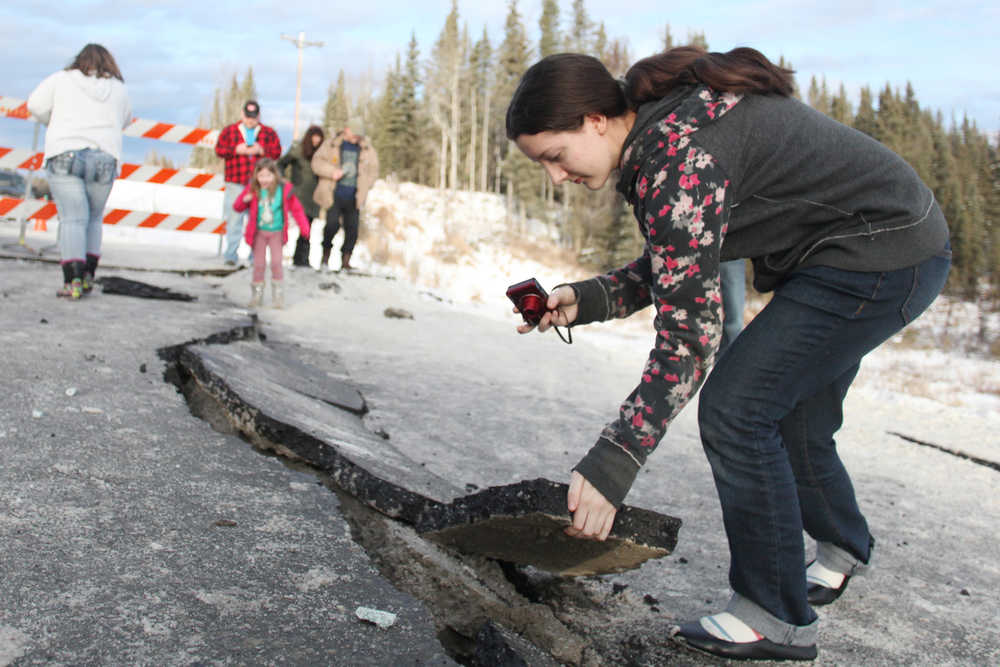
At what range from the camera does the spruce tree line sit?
42.5 metres

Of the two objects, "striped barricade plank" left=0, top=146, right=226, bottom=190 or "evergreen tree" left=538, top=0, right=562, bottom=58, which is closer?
"striped barricade plank" left=0, top=146, right=226, bottom=190

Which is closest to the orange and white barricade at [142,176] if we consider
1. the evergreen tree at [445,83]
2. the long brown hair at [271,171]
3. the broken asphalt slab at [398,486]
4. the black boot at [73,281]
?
the long brown hair at [271,171]

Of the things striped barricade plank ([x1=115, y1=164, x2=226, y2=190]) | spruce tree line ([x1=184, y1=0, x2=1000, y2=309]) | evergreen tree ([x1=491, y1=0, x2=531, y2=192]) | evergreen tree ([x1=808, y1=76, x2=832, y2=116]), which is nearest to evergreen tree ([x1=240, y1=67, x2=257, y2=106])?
spruce tree line ([x1=184, y1=0, x2=1000, y2=309])

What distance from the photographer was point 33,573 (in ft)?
5.21

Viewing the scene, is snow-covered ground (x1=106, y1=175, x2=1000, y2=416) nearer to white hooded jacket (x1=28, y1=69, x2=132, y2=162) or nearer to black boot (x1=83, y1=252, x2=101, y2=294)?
black boot (x1=83, y1=252, x2=101, y2=294)

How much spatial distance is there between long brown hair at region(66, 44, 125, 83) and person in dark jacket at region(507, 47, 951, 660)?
4.62m

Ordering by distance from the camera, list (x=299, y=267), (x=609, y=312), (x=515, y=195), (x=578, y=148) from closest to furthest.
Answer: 1. (x=578, y=148)
2. (x=609, y=312)
3. (x=299, y=267)
4. (x=515, y=195)

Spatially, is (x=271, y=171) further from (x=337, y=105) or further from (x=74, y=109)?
(x=337, y=105)

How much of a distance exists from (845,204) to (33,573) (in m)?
1.94

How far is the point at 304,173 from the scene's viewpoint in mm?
9320

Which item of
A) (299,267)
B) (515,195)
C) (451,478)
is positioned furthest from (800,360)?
(515,195)

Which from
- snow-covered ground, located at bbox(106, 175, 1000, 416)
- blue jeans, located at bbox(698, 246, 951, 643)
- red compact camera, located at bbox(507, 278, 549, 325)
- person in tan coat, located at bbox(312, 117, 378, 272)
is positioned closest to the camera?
blue jeans, located at bbox(698, 246, 951, 643)

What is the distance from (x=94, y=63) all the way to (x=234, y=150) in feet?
10.7

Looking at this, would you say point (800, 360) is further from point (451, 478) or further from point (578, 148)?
point (451, 478)
